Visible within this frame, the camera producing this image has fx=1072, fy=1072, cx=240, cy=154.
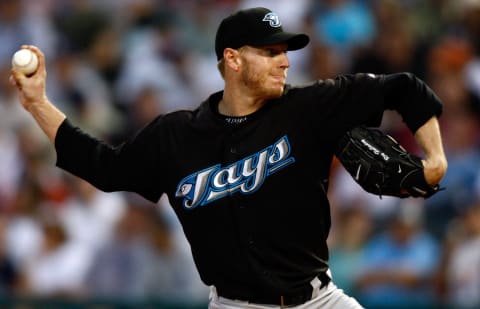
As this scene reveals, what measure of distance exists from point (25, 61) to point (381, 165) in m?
1.64

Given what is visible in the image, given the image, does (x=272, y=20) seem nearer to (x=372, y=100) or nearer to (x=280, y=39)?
(x=280, y=39)

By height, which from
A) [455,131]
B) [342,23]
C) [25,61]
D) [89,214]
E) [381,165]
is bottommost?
[89,214]

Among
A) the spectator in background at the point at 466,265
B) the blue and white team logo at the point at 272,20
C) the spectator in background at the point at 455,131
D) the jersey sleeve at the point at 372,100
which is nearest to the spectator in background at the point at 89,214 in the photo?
the spectator in background at the point at 455,131

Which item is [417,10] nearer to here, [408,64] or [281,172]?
[408,64]

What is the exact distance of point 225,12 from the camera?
11281mm

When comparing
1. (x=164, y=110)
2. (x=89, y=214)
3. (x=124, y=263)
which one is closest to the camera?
(x=124, y=263)

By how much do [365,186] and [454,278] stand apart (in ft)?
9.64

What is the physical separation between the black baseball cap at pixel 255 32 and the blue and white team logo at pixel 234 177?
422 mm

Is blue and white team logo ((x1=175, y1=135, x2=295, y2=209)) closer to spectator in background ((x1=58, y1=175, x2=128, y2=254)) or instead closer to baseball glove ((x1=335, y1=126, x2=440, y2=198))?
baseball glove ((x1=335, y1=126, x2=440, y2=198))

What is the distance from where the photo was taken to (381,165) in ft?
14.8

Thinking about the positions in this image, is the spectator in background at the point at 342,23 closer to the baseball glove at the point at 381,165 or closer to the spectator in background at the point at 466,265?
the spectator in background at the point at 466,265

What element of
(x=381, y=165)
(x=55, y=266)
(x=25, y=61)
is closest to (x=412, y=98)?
(x=381, y=165)

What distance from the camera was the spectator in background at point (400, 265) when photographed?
7.46 meters

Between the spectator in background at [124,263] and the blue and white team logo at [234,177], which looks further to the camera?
the spectator in background at [124,263]
